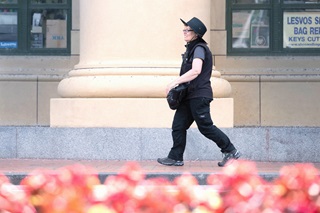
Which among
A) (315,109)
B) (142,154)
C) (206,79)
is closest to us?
(206,79)

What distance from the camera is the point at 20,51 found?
14844mm

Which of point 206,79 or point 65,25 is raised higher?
point 65,25

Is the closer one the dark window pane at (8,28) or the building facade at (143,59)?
the building facade at (143,59)

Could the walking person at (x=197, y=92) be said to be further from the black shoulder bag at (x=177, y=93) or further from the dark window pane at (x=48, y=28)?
the dark window pane at (x=48, y=28)

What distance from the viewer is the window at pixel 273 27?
14.6 metres

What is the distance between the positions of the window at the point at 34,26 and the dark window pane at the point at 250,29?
3103mm

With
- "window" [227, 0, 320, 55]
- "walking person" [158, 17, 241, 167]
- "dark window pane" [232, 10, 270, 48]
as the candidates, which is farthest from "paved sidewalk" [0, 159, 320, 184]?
"dark window pane" [232, 10, 270, 48]

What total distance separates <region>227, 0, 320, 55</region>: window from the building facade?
18 millimetres

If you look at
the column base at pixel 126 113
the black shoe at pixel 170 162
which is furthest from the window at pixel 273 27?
the black shoe at pixel 170 162

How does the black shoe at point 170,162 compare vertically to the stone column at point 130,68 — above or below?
below

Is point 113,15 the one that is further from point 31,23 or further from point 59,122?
point 31,23

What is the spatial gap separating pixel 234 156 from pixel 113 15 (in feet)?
10.9

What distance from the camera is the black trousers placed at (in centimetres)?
1051

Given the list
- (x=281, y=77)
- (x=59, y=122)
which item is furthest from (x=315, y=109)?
(x=59, y=122)
